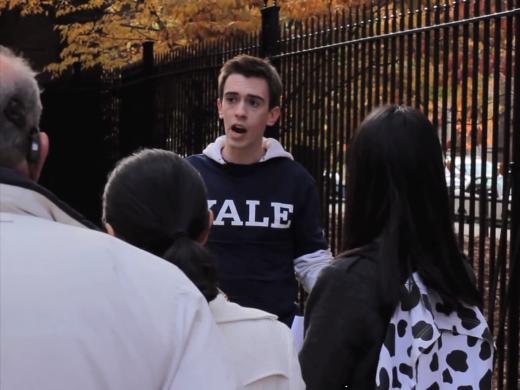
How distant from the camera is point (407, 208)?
2645 mm

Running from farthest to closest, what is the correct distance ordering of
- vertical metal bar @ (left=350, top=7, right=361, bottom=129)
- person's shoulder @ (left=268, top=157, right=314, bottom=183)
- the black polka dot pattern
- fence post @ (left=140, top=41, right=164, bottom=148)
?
fence post @ (left=140, top=41, right=164, bottom=148) → vertical metal bar @ (left=350, top=7, right=361, bottom=129) → person's shoulder @ (left=268, top=157, right=314, bottom=183) → the black polka dot pattern

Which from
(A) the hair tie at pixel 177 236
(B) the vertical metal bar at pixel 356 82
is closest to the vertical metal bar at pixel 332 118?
(B) the vertical metal bar at pixel 356 82

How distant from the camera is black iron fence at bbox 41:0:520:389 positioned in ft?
16.2

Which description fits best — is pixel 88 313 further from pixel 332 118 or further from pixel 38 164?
pixel 332 118

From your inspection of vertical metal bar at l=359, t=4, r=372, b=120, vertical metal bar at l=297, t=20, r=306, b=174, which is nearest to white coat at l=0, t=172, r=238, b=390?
vertical metal bar at l=359, t=4, r=372, b=120

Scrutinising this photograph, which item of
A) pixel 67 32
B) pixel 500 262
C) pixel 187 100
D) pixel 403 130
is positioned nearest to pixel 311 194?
pixel 500 262

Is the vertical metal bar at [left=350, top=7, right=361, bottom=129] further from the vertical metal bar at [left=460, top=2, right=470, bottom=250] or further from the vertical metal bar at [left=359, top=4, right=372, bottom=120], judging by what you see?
the vertical metal bar at [left=460, top=2, right=470, bottom=250]

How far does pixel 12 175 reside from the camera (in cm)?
193

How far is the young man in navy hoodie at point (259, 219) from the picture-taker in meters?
4.43

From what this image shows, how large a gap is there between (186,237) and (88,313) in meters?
0.62

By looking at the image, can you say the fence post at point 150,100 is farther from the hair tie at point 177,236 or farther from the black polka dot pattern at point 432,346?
the hair tie at point 177,236

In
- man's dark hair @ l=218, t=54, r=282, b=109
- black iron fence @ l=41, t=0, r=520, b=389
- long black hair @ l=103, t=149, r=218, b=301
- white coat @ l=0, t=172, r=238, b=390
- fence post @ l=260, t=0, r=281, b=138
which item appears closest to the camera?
white coat @ l=0, t=172, r=238, b=390

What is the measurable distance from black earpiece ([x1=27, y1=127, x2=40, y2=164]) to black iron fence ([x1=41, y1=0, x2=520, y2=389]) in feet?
9.58

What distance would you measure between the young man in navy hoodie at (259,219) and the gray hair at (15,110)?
8.04 ft
